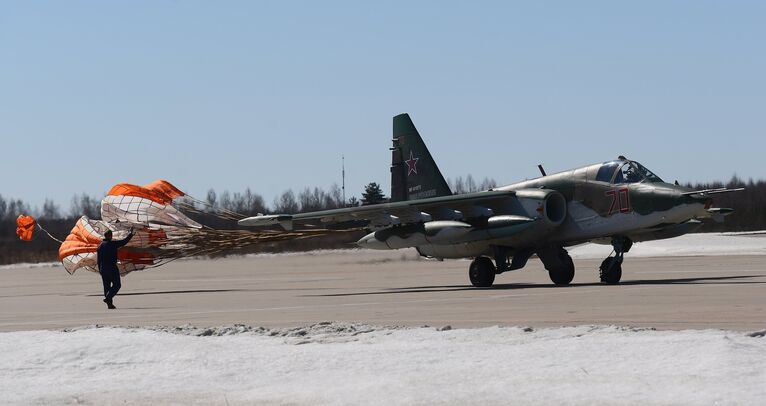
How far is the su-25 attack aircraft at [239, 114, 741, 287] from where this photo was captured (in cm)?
2253

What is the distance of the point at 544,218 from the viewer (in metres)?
23.6

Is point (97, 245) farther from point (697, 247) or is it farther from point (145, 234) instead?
point (697, 247)

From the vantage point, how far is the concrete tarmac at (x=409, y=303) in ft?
45.0

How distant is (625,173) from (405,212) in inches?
189

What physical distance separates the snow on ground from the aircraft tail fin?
17261mm

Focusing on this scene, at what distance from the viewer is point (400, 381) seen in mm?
7945

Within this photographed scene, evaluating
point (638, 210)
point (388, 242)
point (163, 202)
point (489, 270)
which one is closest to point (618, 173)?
point (638, 210)

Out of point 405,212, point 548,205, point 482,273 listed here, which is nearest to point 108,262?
point 405,212

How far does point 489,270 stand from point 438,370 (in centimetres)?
1655

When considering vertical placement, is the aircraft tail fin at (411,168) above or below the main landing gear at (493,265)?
above

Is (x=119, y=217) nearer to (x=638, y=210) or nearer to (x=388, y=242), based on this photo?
(x=388, y=242)

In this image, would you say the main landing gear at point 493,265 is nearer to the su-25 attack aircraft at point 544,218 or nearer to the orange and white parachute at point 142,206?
the su-25 attack aircraft at point 544,218

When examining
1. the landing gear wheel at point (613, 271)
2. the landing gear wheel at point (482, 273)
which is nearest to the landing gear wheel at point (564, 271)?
the landing gear wheel at point (613, 271)

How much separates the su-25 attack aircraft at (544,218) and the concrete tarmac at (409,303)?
953 millimetres
